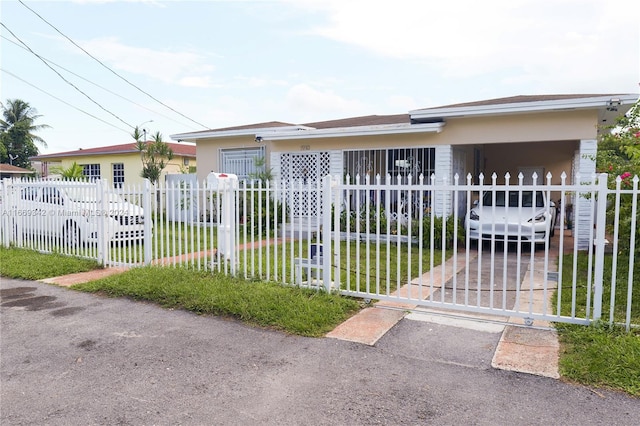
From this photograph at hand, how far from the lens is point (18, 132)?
36875mm

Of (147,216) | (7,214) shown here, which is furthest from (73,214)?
(7,214)

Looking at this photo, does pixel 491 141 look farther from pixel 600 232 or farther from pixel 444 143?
pixel 600 232

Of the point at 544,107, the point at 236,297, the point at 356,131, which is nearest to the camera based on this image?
the point at 236,297

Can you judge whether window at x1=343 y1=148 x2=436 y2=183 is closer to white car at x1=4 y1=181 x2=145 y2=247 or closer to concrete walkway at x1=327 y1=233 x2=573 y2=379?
white car at x1=4 y1=181 x2=145 y2=247

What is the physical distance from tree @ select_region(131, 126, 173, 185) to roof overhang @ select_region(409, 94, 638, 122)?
1179 centimetres

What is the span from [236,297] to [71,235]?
5.11m

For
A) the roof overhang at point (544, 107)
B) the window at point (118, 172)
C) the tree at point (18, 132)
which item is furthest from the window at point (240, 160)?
the tree at point (18, 132)

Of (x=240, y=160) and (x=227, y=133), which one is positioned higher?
(x=227, y=133)

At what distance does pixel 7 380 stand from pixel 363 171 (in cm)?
1046

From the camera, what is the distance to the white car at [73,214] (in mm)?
7970

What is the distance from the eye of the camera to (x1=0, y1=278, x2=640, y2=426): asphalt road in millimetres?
3010

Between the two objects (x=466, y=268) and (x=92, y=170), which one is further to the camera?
(x=92, y=170)

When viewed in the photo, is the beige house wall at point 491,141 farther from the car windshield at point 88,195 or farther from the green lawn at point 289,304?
the car windshield at point 88,195

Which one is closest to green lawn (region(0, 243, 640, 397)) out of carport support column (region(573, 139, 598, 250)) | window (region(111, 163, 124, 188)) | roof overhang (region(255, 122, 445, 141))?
carport support column (region(573, 139, 598, 250))
